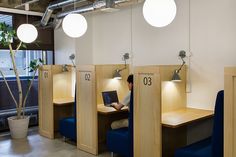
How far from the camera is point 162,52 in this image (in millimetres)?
4156

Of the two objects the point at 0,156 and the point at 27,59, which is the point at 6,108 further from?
the point at 0,156

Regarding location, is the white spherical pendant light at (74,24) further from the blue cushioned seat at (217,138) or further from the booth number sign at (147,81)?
the blue cushioned seat at (217,138)

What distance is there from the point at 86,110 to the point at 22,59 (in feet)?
8.60

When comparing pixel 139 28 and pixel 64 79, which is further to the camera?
pixel 64 79

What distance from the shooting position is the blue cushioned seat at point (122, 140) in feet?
11.3

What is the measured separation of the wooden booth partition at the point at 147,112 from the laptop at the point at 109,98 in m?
0.77

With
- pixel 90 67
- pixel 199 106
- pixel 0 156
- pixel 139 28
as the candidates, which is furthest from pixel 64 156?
pixel 139 28

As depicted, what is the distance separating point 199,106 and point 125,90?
4.33 feet

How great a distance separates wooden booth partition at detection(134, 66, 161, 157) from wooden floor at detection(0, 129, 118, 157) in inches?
35.1

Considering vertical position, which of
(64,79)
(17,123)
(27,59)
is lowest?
(17,123)

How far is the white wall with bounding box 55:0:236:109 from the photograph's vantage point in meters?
3.45

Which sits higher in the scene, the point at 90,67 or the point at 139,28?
the point at 139,28

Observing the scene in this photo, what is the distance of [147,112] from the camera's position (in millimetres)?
3213

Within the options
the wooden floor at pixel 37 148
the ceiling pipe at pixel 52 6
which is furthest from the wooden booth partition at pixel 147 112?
the ceiling pipe at pixel 52 6
